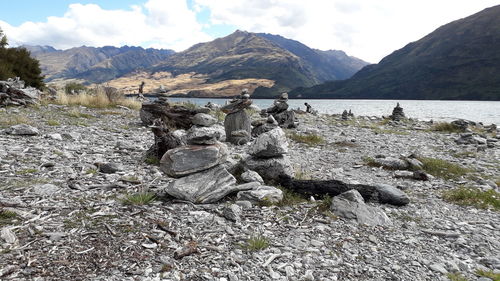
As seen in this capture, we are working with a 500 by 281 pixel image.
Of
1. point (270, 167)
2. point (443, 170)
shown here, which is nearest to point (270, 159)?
point (270, 167)

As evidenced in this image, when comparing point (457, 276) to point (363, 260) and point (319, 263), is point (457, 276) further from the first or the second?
point (319, 263)

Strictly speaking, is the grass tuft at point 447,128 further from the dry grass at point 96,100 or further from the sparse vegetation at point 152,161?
the dry grass at point 96,100

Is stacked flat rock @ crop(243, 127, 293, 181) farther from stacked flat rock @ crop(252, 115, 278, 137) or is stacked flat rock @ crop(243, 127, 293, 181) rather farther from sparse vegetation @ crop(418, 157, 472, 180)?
stacked flat rock @ crop(252, 115, 278, 137)

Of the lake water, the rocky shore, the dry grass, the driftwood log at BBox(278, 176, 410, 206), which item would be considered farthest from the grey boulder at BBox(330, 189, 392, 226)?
the lake water

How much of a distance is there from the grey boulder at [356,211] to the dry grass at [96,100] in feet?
90.8

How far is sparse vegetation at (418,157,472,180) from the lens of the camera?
43.5ft

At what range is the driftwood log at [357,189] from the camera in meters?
8.85

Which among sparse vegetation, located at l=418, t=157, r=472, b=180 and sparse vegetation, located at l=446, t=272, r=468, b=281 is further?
sparse vegetation, located at l=418, t=157, r=472, b=180

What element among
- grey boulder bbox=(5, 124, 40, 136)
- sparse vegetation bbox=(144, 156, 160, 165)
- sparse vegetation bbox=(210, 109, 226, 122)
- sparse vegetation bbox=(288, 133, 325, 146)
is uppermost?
grey boulder bbox=(5, 124, 40, 136)

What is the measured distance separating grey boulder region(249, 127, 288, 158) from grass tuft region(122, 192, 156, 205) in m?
4.09

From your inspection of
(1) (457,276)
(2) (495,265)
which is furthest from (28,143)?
(2) (495,265)

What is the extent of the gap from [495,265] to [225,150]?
6460 millimetres

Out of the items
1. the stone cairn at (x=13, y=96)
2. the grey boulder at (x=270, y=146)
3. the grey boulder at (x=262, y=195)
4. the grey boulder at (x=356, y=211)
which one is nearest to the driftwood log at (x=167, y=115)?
the stone cairn at (x=13, y=96)

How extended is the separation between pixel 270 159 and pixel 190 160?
3246mm
